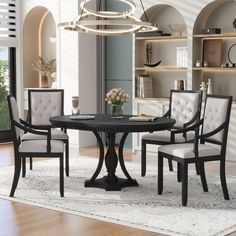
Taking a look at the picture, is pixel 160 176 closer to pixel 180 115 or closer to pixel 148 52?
pixel 180 115

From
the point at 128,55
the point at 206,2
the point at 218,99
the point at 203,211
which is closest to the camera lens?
the point at 203,211

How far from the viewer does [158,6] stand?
7.68m

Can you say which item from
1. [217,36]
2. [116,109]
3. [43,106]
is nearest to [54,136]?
[43,106]

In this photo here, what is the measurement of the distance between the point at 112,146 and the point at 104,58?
131 inches

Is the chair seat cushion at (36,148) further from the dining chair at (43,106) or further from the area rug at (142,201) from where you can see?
the dining chair at (43,106)

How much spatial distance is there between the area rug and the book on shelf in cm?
174

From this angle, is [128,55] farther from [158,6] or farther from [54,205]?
[54,205]

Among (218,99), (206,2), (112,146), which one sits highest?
(206,2)

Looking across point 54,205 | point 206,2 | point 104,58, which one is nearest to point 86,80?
point 104,58

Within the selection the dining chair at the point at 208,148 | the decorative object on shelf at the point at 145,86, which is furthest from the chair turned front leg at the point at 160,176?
Result: the decorative object on shelf at the point at 145,86

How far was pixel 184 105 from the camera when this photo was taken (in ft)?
20.6

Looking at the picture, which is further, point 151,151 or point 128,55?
point 128,55

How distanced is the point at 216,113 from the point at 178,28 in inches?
103

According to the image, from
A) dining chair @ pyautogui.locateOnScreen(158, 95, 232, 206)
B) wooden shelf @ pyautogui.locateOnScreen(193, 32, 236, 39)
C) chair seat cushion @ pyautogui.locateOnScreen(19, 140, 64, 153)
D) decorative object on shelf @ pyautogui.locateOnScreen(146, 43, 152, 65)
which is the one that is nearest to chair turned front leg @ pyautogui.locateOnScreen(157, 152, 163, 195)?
dining chair @ pyautogui.locateOnScreen(158, 95, 232, 206)
